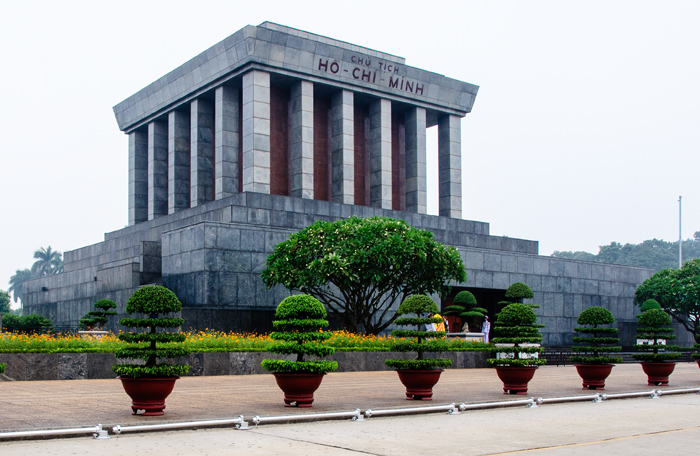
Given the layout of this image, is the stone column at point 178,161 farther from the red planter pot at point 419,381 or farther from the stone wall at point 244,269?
the red planter pot at point 419,381

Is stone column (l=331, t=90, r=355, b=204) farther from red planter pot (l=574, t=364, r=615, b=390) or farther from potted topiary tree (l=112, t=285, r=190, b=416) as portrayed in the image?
potted topiary tree (l=112, t=285, r=190, b=416)

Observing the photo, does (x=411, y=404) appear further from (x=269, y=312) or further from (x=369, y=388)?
(x=269, y=312)

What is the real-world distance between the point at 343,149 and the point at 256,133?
19.4 feet

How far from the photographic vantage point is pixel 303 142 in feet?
131

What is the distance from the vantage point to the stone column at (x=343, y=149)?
41.5 meters

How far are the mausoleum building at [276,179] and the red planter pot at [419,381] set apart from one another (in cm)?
1573

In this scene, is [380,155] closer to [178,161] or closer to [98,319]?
[178,161]

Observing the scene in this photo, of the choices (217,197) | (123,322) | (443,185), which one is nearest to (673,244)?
(443,185)

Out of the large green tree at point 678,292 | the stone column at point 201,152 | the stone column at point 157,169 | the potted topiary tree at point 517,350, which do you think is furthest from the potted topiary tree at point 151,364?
the large green tree at point 678,292

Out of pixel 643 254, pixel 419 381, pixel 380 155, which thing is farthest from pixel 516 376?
pixel 643 254

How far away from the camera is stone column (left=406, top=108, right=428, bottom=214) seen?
45.2 metres

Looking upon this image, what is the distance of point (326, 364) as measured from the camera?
13727mm

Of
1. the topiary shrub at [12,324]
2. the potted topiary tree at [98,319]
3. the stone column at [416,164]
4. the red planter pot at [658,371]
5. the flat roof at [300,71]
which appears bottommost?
the red planter pot at [658,371]

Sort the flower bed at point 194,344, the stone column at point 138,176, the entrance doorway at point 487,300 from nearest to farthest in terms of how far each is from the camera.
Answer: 1. the flower bed at point 194,344
2. the entrance doorway at point 487,300
3. the stone column at point 138,176
